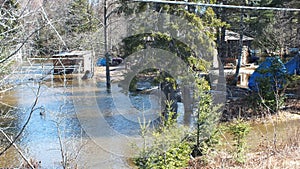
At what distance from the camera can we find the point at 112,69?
1853cm

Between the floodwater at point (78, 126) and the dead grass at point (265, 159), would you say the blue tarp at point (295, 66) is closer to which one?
the floodwater at point (78, 126)

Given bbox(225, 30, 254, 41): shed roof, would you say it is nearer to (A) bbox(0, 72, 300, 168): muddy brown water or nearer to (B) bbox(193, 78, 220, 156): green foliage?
(A) bbox(0, 72, 300, 168): muddy brown water

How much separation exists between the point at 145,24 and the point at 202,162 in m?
3.65

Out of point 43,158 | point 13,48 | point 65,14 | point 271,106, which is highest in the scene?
point 65,14

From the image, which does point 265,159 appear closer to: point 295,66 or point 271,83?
point 271,83

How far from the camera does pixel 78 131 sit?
849 cm

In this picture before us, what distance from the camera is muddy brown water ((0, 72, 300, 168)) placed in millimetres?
6492

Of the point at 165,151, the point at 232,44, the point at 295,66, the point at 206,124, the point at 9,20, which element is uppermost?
the point at 232,44

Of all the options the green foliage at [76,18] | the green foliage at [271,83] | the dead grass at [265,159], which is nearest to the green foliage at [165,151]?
the dead grass at [265,159]

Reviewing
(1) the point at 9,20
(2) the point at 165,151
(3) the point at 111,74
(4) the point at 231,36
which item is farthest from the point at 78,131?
(4) the point at 231,36

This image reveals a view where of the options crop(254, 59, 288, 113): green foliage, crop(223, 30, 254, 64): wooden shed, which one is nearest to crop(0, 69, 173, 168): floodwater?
crop(254, 59, 288, 113): green foliage

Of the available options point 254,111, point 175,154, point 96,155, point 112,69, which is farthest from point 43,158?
point 112,69

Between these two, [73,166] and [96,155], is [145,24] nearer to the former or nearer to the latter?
[96,155]

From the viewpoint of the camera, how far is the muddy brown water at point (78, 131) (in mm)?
6492
